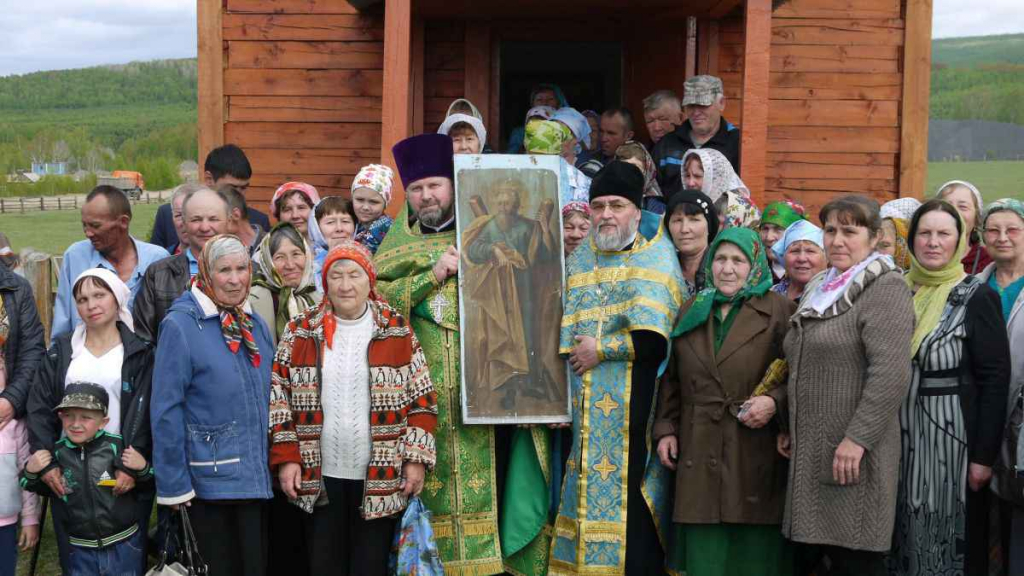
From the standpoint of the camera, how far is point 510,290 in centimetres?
426

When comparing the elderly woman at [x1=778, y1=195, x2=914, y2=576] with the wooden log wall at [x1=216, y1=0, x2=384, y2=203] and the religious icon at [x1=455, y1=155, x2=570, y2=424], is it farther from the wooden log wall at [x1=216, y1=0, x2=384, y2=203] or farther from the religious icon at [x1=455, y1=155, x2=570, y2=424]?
the wooden log wall at [x1=216, y1=0, x2=384, y2=203]

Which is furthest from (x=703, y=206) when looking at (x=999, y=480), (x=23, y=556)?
(x=23, y=556)

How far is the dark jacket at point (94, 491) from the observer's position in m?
3.71

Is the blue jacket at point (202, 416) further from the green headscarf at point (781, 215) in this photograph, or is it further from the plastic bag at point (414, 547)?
the green headscarf at point (781, 215)

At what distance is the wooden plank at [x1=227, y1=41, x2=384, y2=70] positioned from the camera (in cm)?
771

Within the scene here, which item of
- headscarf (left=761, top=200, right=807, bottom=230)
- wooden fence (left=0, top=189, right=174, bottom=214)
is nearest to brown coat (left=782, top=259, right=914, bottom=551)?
headscarf (left=761, top=200, right=807, bottom=230)

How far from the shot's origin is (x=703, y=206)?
429 cm

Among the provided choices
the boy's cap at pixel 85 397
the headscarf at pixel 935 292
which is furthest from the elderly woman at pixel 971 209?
the boy's cap at pixel 85 397

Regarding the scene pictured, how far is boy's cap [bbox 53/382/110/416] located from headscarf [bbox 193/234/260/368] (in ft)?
1.65

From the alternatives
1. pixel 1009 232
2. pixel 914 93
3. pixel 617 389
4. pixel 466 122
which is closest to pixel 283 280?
pixel 466 122

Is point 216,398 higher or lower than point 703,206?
lower

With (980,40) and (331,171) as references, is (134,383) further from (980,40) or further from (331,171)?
(980,40)

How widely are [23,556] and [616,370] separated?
144 inches

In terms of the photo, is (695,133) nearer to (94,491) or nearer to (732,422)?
(732,422)
